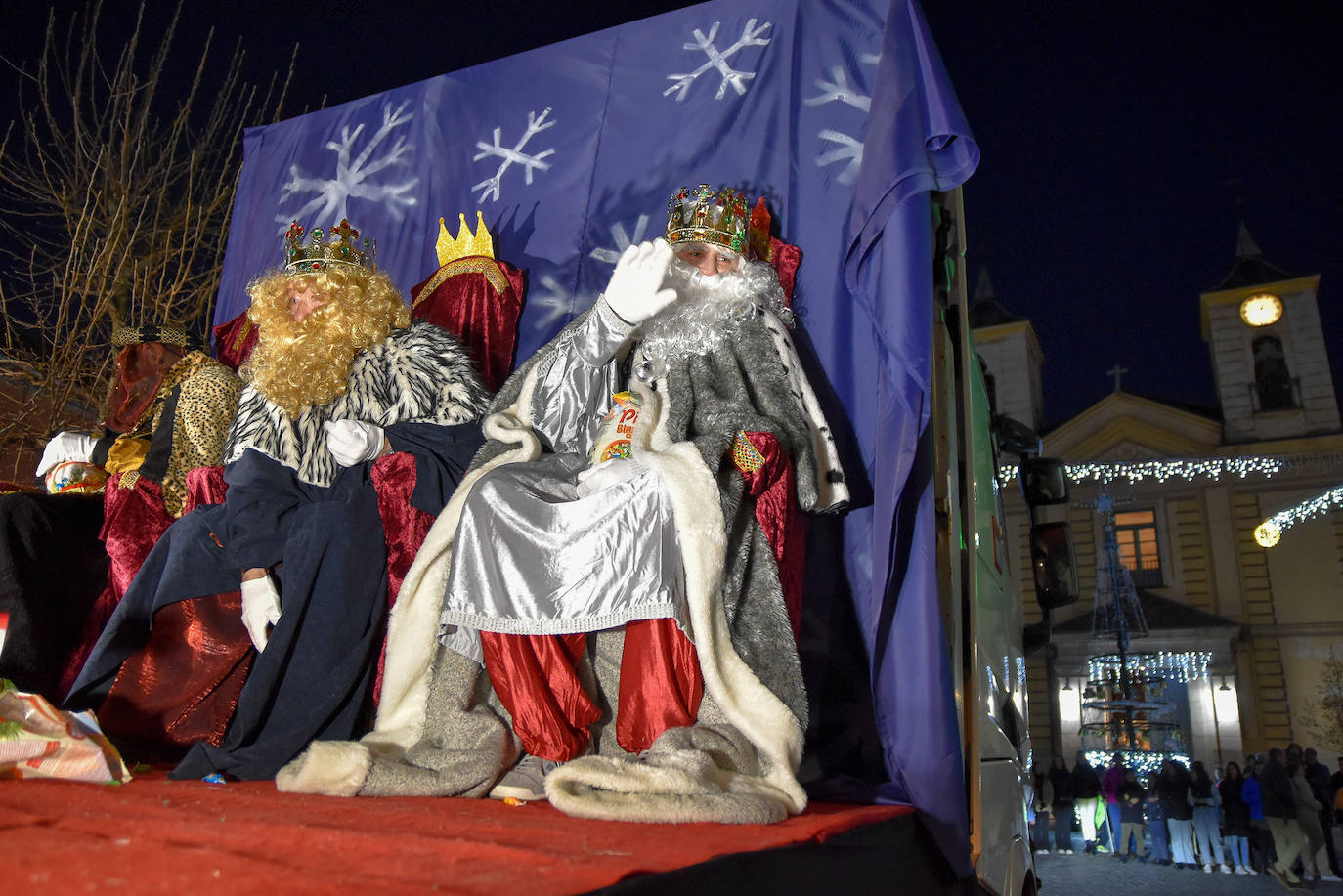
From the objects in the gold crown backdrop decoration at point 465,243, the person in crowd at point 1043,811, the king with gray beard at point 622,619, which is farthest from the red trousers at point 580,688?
the person in crowd at point 1043,811

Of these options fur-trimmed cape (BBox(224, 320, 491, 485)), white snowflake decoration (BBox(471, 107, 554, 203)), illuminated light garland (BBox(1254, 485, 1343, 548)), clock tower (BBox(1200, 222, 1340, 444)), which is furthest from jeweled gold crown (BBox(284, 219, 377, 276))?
clock tower (BBox(1200, 222, 1340, 444))

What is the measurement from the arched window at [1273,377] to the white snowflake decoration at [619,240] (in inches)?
752

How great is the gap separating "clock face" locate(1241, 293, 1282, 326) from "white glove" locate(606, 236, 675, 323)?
21258 mm

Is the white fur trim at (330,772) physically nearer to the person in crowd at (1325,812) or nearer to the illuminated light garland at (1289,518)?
the person in crowd at (1325,812)

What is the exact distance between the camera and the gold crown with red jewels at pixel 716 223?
3570 millimetres

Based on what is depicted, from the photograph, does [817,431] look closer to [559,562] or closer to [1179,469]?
[559,562]

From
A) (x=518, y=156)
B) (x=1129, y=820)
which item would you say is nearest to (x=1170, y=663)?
(x=1129, y=820)

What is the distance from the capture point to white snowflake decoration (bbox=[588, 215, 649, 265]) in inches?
172

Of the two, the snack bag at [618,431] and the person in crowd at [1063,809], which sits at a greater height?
the snack bag at [618,431]

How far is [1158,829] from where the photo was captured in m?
12.0

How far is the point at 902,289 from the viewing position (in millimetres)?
2957

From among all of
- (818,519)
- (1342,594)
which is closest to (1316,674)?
(1342,594)

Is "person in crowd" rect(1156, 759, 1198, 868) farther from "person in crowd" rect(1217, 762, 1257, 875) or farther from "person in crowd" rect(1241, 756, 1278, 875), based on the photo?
"person in crowd" rect(1241, 756, 1278, 875)

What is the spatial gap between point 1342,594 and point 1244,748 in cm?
311
